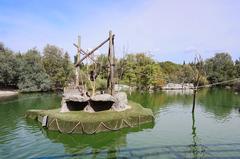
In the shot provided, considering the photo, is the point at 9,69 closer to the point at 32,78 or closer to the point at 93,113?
the point at 32,78

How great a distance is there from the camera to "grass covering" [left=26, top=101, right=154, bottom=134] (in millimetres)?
24922

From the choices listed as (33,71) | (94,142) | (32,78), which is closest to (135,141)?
(94,142)

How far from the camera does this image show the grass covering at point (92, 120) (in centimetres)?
2492

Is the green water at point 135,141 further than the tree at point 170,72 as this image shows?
No

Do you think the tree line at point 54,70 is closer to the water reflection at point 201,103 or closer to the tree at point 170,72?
the water reflection at point 201,103

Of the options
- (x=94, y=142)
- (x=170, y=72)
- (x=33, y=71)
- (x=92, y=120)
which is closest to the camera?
(x=94, y=142)

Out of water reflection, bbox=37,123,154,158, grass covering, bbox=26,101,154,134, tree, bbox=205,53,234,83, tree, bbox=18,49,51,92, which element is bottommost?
water reflection, bbox=37,123,154,158

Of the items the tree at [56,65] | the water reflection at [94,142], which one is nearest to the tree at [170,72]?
the tree at [56,65]

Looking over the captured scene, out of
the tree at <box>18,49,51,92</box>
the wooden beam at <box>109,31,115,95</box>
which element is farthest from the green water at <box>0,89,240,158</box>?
the tree at <box>18,49,51,92</box>

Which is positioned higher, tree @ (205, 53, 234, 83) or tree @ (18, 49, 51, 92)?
tree @ (205, 53, 234, 83)

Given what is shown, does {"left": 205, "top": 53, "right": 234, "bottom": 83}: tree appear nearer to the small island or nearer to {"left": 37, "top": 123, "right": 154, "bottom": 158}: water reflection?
the small island

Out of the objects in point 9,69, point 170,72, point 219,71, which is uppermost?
point 219,71

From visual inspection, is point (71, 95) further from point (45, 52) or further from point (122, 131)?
point (45, 52)

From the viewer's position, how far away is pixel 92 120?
25297 millimetres
